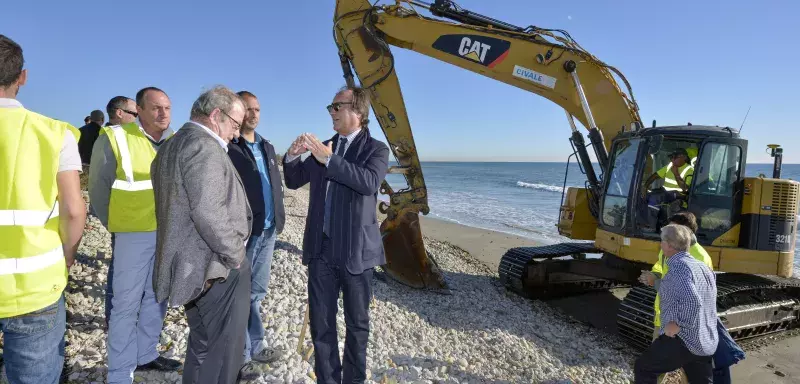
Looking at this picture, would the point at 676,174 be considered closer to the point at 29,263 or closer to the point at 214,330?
the point at 214,330

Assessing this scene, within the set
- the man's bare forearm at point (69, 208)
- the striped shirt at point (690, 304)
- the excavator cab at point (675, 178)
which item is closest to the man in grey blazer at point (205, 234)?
the man's bare forearm at point (69, 208)

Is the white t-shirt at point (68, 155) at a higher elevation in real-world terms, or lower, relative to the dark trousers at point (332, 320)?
higher

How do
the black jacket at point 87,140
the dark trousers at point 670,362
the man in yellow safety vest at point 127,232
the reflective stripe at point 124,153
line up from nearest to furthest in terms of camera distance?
the man in yellow safety vest at point 127,232, the reflective stripe at point 124,153, the dark trousers at point 670,362, the black jacket at point 87,140

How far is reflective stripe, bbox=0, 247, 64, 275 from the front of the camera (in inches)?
70.1

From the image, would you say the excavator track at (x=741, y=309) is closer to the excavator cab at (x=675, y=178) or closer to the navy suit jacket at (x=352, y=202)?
the excavator cab at (x=675, y=178)

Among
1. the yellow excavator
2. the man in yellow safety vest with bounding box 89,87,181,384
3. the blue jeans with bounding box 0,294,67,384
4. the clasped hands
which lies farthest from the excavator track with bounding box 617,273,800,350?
the blue jeans with bounding box 0,294,67,384

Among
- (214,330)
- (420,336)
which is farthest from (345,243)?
(420,336)

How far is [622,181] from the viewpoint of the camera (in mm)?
5996

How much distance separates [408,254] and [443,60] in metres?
2.59

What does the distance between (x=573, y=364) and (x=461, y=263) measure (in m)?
4.57

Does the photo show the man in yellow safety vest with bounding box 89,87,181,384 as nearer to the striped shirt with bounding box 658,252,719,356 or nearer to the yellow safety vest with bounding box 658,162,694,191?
the striped shirt with bounding box 658,252,719,356

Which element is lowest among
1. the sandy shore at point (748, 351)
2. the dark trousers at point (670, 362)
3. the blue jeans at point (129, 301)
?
the sandy shore at point (748, 351)

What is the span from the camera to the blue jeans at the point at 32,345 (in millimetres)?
1850

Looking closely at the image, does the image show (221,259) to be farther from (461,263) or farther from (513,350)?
(461,263)
